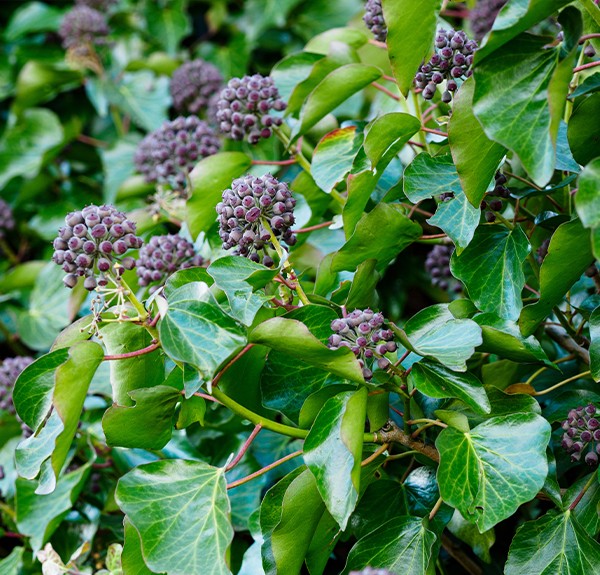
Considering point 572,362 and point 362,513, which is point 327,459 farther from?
point 572,362

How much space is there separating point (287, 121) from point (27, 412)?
31.7 inches

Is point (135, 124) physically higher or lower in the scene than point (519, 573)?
lower

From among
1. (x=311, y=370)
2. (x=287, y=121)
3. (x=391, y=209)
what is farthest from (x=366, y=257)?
(x=287, y=121)

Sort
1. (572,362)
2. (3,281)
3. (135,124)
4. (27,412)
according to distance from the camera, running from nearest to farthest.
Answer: (27,412) → (572,362) → (3,281) → (135,124)

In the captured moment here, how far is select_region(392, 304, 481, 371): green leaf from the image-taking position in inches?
34.8

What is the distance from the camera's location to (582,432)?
0.96 m

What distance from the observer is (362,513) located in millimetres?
1068

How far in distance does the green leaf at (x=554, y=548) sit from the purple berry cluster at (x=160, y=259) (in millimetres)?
663

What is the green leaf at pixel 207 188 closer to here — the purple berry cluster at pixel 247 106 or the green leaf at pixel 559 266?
the purple berry cluster at pixel 247 106

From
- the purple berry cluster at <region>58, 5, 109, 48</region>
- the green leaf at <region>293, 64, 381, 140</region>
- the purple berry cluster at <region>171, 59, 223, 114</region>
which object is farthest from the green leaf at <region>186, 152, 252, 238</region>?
the purple berry cluster at <region>58, 5, 109, 48</region>

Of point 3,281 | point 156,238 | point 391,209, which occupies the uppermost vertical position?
point 391,209

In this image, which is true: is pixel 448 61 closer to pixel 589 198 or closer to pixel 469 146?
pixel 469 146

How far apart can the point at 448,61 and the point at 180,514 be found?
67 cm

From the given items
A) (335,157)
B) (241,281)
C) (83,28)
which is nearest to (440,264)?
(335,157)
